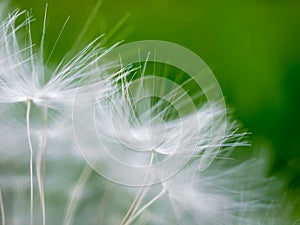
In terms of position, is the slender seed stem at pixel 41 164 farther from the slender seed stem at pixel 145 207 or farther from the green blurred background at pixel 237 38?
the green blurred background at pixel 237 38

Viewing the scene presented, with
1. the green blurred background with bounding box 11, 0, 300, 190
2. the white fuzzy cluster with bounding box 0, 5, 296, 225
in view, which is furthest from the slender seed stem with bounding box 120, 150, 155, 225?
the green blurred background with bounding box 11, 0, 300, 190

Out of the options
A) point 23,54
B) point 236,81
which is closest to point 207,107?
point 23,54

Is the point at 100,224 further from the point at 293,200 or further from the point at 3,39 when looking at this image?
the point at 293,200

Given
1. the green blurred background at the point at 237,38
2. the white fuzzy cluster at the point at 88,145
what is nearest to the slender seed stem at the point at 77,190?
the white fuzzy cluster at the point at 88,145

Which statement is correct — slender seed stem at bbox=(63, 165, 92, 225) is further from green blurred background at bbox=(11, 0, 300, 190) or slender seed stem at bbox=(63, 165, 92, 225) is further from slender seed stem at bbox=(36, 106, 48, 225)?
green blurred background at bbox=(11, 0, 300, 190)

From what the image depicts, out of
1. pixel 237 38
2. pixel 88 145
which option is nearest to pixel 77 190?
pixel 88 145

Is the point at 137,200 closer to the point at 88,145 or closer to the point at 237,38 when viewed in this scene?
the point at 88,145
